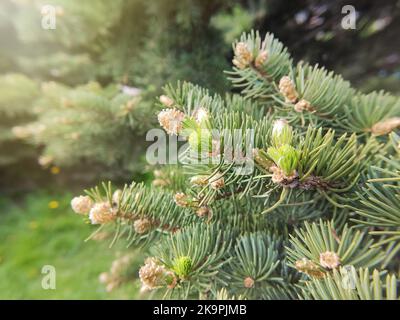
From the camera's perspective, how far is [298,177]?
0.86 feet

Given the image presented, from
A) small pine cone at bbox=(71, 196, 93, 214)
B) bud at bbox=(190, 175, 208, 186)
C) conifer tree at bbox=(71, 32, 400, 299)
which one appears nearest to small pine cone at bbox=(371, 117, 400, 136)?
conifer tree at bbox=(71, 32, 400, 299)

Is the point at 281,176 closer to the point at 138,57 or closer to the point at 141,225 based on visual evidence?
the point at 141,225

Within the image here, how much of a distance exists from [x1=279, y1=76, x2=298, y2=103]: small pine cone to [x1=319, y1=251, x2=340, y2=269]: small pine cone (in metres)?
0.15

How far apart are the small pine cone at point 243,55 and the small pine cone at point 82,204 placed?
0.69 ft

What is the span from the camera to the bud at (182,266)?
0.91 feet

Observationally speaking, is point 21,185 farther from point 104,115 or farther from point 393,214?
point 393,214

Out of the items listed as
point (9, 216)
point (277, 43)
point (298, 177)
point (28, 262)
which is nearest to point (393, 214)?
point (298, 177)

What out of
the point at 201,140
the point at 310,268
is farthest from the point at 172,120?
the point at 310,268

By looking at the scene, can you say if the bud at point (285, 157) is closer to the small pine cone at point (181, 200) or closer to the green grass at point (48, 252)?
the small pine cone at point (181, 200)

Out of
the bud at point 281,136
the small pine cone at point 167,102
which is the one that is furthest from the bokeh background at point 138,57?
the bud at point 281,136

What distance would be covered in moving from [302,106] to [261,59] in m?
0.07

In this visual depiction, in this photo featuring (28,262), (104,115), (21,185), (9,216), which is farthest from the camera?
(21,185)

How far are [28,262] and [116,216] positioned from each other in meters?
1.29

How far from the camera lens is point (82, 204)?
325 mm
